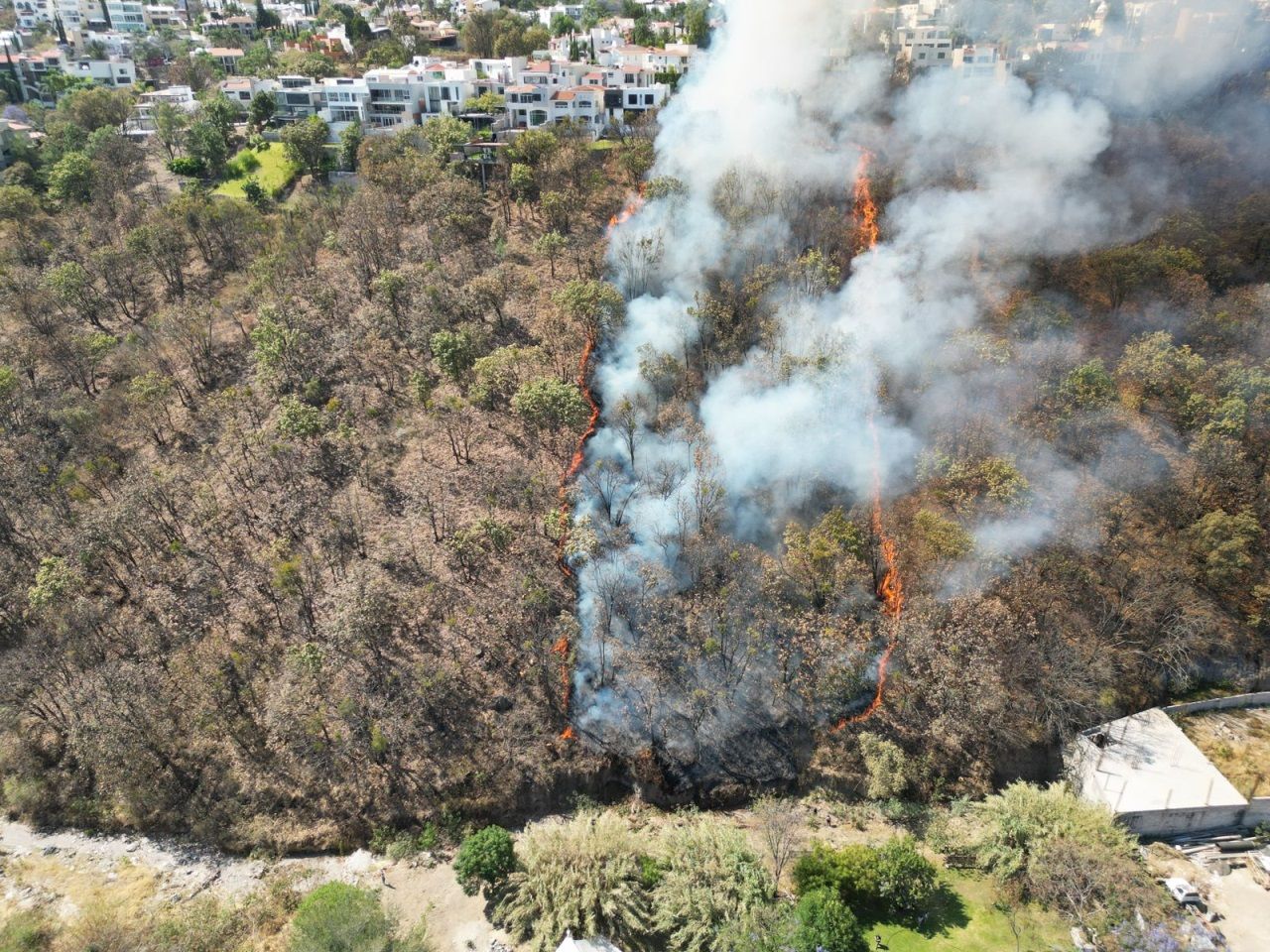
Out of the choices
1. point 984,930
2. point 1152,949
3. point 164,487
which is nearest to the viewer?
point 1152,949

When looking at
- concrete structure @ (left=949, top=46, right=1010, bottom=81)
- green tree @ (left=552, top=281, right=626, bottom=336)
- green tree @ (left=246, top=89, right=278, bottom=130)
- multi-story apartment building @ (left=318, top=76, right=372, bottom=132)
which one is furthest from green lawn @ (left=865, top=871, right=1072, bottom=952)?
green tree @ (left=246, top=89, right=278, bottom=130)

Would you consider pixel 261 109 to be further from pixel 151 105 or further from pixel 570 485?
pixel 570 485

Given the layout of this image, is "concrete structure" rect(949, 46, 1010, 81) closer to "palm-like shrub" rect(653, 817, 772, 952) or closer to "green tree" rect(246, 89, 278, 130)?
"palm-like shrub" rect(653, 817, 772, 952)

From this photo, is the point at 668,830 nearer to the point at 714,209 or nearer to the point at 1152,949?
the point at 1152,949

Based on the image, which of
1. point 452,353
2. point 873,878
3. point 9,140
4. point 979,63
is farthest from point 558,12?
point 873,878

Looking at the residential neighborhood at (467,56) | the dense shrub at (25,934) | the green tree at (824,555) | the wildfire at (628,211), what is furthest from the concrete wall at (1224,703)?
the residential neighborhood at (467,56)

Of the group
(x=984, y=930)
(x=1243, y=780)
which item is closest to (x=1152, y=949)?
(x=984, y=930)

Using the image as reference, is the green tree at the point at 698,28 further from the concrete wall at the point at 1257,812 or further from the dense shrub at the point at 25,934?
the dense shrub at the point at 25,934
